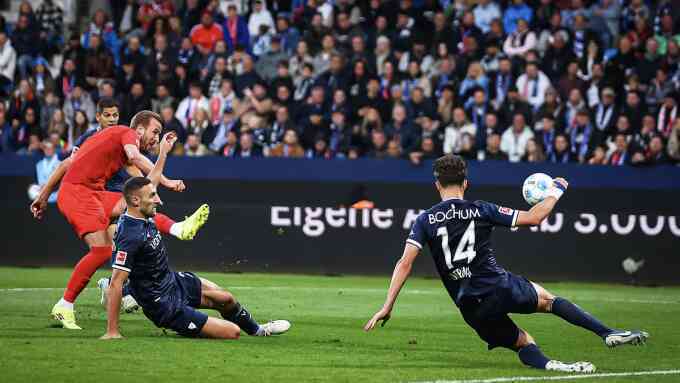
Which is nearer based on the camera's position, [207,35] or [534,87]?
[534,87]

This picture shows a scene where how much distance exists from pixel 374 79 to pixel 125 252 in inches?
496

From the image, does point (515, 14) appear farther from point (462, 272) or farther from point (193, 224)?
point (462, 272)

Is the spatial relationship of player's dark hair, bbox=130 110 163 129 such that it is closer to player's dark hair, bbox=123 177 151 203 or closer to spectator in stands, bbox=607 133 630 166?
player's dark hair, bbox=123 177 151 203

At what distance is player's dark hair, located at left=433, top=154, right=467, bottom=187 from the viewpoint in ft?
28.9

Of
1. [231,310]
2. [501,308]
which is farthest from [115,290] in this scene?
[501,308]

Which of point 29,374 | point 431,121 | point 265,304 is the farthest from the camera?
point 431,121

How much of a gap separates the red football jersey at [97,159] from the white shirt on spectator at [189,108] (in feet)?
34.3

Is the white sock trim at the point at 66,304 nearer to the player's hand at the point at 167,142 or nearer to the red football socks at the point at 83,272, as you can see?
the red football socks at the point at 83,272

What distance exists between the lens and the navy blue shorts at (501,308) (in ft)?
29.0

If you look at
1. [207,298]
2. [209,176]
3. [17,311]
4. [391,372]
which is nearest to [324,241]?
[209,176]

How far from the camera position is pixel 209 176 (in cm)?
2112

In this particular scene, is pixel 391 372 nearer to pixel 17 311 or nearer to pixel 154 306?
pixel 154 306

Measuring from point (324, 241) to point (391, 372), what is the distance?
10.3 metres

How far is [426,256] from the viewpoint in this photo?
745 inches
